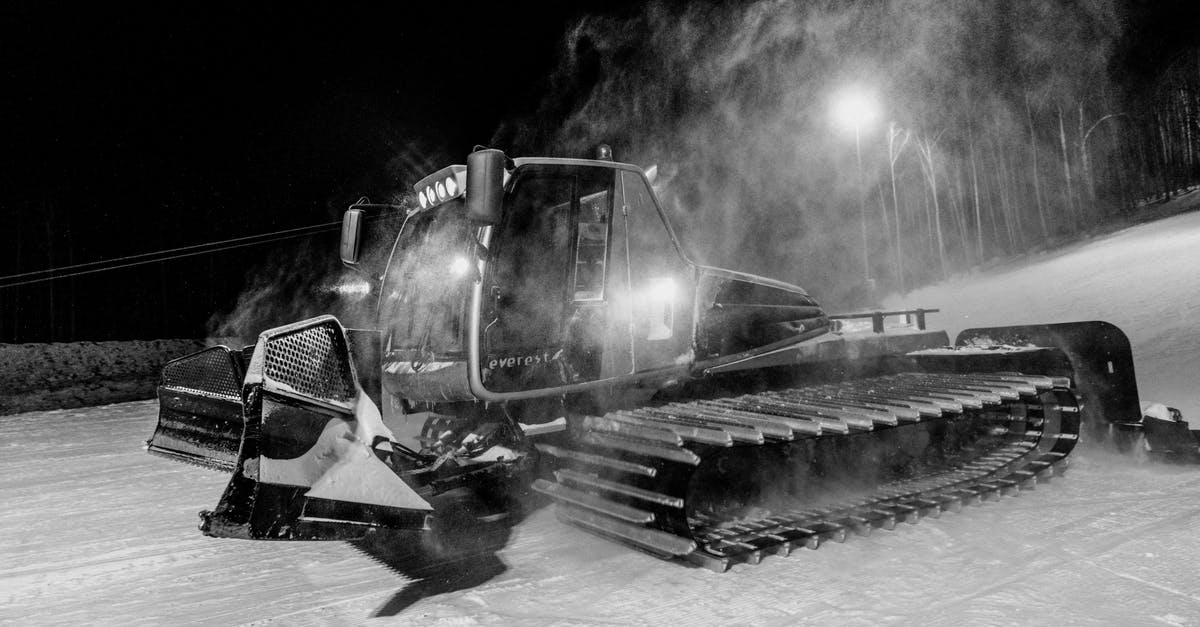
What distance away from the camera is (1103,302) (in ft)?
53.2

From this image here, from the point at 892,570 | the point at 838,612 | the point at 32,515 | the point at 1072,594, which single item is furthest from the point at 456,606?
the point at 32,515

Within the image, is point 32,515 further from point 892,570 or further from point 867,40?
point 867,40

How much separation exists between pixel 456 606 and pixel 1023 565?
2.70 metres

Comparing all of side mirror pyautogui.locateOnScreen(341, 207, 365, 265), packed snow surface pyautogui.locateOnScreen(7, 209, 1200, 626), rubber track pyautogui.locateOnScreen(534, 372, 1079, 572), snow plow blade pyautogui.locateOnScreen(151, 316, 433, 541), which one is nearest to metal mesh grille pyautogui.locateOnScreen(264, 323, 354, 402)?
snow plow blade pyautogui.locateOnScreen(151, 316, 433, 541)

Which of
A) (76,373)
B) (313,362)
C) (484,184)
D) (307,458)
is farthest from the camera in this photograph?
(76,373)

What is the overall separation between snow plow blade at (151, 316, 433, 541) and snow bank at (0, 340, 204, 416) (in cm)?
1422

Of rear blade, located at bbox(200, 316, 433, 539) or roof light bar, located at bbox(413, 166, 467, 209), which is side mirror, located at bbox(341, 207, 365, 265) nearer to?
roof light bar, located at bbox(413, 166, 467, 209)

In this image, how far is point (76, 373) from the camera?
16.1 meters

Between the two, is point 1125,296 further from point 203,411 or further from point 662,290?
point 203,411

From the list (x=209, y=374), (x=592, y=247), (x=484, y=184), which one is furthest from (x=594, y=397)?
(x=209, y=374)

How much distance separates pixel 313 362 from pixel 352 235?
1869 mm

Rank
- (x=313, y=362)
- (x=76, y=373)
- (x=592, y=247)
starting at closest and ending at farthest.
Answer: (x=313, y=362)
(x=592, y=247)
(x=76, y=373)

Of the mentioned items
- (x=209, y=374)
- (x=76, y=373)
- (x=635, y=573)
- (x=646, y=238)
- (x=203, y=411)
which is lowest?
(x=635, y=573)

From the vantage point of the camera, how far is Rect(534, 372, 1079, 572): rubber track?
3174 millimetres
